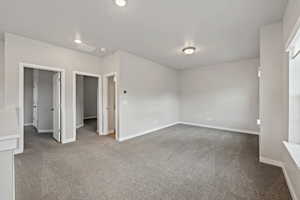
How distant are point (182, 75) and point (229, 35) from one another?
3592 mm

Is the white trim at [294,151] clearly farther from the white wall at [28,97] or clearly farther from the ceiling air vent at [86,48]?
the white wall at [28,97]

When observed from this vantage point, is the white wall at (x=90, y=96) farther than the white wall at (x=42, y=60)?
Yes

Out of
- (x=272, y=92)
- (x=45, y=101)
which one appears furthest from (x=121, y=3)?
(x=45, y=101)

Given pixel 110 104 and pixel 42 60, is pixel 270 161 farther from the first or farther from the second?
pixel 42 60

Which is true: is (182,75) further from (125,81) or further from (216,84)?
(125,81)

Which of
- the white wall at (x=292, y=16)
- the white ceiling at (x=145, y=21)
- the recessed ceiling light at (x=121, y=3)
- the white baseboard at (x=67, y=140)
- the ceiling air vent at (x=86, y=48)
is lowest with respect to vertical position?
the white baseboard at (x=67, y=140)

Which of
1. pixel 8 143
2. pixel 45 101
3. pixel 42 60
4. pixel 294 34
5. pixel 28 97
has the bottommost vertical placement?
pixel 8 143

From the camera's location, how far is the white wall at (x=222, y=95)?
15.6 feet

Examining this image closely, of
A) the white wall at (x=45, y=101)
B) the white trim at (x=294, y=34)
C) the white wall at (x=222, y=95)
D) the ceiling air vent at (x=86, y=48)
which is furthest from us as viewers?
the white wall at (x=45, y=101)

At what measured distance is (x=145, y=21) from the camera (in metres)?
2.44

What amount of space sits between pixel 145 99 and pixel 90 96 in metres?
5.32

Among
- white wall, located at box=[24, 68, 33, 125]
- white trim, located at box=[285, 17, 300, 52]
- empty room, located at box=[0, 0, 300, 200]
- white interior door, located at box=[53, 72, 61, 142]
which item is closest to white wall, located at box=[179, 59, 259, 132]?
empty room, located at box=[0, 0, 300, 200]

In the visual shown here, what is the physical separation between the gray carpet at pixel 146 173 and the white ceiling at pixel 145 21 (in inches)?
105

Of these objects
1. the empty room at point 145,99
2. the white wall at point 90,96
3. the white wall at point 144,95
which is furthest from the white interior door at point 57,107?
the white wall at point 90,96
